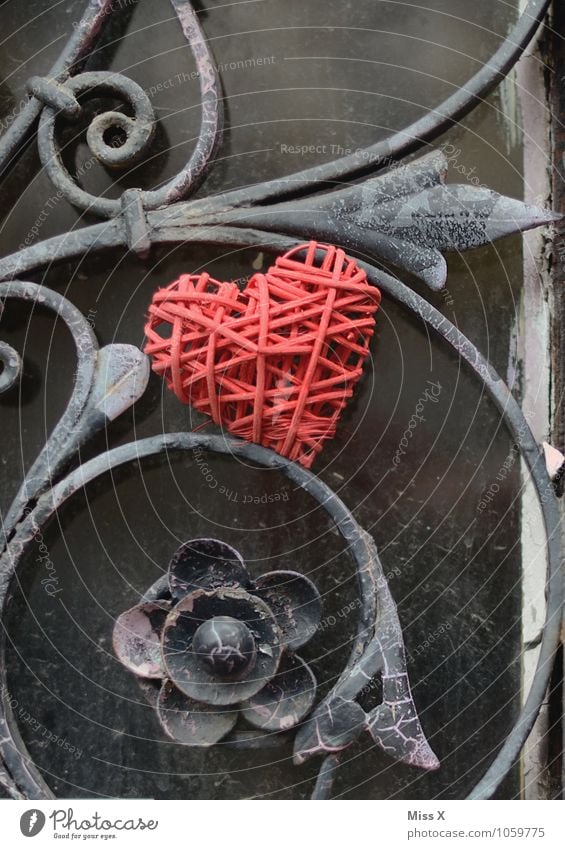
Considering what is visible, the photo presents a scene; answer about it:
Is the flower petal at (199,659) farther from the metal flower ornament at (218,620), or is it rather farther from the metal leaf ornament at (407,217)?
the metal leaf ornament at (407,217)

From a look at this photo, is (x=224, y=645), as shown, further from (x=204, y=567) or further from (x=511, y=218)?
(x=511, y=218)

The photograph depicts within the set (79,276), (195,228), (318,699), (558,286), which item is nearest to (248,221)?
(195,228)

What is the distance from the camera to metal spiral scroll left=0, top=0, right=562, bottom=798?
644 mm

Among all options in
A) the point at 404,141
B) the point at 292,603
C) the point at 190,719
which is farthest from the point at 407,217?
the point at 190,719

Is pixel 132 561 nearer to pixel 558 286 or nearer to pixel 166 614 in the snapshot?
pixel 166 614

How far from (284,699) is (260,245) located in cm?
33

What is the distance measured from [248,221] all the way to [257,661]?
0.32 metres

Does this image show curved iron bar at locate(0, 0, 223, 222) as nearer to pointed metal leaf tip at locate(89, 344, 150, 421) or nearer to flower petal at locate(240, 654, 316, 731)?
pointed metal leaf tip at locate(89, 344, 150, 421)

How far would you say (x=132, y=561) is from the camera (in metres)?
0.68

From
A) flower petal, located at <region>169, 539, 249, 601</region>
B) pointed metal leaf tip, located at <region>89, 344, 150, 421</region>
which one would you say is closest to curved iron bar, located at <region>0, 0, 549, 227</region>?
pointed metal leaf tip, located at <region>89, 344, 150, 421</region>

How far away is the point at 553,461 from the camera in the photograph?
0.68 metres

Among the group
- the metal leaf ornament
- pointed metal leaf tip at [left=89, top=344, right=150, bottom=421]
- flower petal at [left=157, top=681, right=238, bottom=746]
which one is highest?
the metal leaf ornament

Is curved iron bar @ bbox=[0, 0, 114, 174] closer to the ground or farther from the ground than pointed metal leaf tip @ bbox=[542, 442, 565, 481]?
farther from the ground

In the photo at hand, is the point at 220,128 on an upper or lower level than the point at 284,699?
upper
